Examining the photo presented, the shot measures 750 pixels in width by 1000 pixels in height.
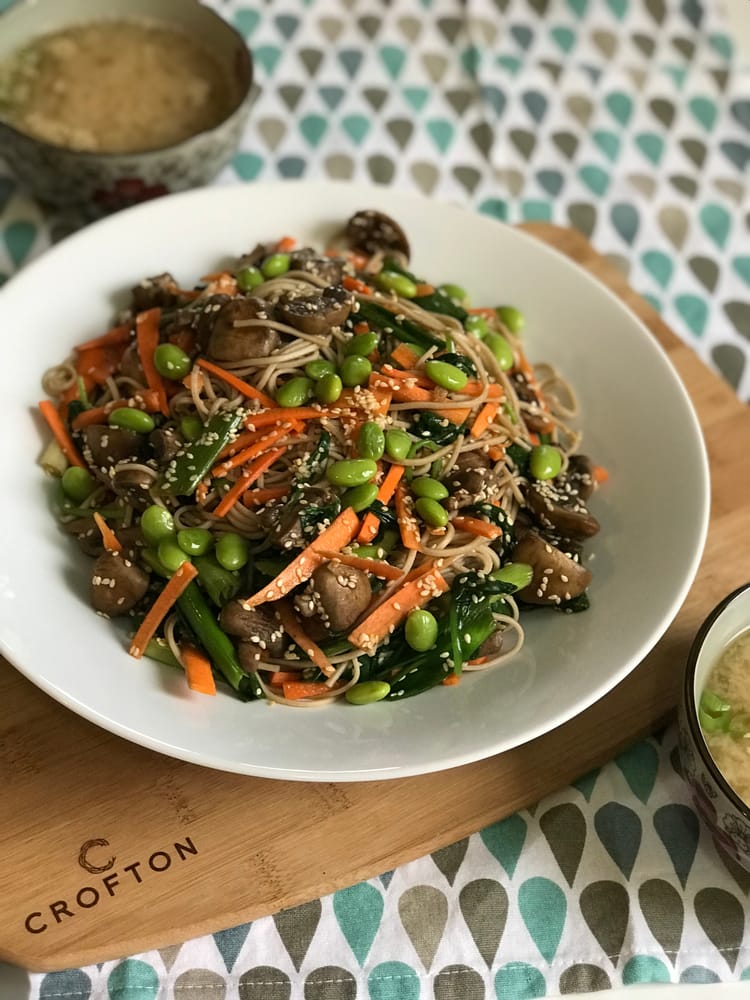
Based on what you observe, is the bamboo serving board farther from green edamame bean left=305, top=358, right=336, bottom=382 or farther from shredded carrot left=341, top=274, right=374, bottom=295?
shredded carrot left=341, top=274, right=374, bottom=295

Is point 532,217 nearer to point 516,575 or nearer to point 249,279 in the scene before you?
point 249,279

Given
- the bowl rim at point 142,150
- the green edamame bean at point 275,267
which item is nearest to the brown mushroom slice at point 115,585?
the green edamame bean at point 275,267

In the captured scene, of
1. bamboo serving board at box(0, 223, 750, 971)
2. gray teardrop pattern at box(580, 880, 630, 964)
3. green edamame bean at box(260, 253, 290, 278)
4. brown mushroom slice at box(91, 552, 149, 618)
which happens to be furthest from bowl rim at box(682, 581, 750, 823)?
green edamame bean at box(260, 253, 290, 278)

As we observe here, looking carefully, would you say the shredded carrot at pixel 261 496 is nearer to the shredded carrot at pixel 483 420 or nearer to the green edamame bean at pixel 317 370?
the green edamame bean at pixel 317 370

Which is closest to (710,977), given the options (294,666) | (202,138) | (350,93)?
(294,666)

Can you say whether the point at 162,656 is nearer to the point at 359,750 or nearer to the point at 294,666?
the point at 294,666

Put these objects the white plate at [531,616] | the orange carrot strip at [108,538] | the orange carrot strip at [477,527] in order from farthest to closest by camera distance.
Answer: the orange carrot strip at [477,527]
the orange carrot strip at [108,538]
the white plate at [531,616]
